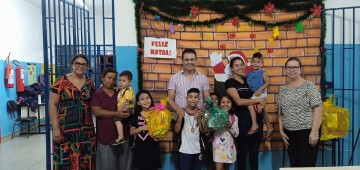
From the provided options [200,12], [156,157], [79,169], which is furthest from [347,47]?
[79,169]

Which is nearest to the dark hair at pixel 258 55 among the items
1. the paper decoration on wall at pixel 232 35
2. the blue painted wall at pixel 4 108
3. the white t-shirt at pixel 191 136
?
the paper decoration on wall at pixel 232 35

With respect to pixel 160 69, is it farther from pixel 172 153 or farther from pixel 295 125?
pixel 295 125

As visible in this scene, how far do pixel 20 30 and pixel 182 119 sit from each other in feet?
18.4

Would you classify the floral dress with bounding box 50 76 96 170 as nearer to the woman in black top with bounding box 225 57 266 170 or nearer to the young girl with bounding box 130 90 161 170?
the young girl with bounding box 130 90 161 170

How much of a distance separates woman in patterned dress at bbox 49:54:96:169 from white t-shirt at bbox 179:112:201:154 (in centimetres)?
84

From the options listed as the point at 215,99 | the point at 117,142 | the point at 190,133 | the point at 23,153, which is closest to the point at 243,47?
the point at 215,99

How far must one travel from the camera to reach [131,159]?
2646 millimetres

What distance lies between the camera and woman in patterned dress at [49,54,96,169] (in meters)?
2.39

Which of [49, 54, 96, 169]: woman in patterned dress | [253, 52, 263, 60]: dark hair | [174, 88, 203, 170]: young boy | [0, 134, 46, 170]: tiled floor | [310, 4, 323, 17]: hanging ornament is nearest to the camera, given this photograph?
[49, 54, 96, 169]: woman in patterned dress

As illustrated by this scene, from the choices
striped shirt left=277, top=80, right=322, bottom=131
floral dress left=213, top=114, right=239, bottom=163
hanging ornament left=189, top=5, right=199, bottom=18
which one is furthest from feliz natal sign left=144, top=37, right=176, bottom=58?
striped shirt left=277, top=80, right=322, bottom=131

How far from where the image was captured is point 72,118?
2.44 metres

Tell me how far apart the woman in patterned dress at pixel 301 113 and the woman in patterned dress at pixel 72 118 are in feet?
5.60

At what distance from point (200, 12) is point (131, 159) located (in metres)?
1.67

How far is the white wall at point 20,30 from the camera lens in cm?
590
